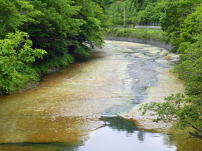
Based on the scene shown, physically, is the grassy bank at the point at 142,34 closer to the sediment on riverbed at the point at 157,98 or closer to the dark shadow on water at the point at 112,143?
the sediment on riverbed at the point at 157,98

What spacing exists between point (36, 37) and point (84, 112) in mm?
11433

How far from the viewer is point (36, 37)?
27.3 metres

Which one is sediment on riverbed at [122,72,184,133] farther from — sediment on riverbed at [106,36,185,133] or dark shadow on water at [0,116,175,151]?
dark shadow on water at [0,116,175,151]

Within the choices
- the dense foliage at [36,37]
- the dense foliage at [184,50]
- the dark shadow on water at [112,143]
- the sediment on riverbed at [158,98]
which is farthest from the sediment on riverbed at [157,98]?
the dense foliage at [36,37]

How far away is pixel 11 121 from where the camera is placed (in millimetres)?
16281

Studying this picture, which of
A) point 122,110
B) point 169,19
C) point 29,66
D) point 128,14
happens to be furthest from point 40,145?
point 128,14

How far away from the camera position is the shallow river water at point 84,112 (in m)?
13.5

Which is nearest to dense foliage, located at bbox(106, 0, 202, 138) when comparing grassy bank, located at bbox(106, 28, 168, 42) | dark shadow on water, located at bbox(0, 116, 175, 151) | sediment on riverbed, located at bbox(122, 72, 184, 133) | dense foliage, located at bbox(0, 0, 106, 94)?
grassy bank, located at bbox(106, 28, 168, 42)

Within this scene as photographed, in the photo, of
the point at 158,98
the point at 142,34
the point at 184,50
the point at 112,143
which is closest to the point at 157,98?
the point at 158,98

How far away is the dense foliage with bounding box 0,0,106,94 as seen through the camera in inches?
765

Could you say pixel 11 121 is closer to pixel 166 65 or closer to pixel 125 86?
pixel 125 86

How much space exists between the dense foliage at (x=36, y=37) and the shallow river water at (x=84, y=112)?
124cm

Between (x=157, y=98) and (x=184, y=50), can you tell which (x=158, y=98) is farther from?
(x=184, y=50)

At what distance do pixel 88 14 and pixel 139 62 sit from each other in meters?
7.08
